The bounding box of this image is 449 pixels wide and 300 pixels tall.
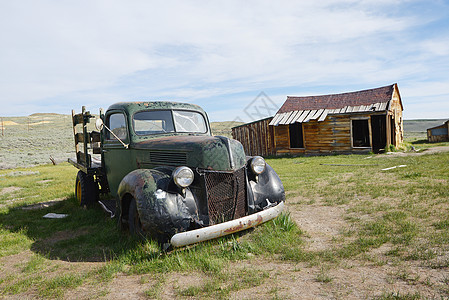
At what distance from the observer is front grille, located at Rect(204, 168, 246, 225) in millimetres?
3898

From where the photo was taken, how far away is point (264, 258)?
3578 mm

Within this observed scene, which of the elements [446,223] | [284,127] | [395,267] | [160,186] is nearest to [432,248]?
[395,267]

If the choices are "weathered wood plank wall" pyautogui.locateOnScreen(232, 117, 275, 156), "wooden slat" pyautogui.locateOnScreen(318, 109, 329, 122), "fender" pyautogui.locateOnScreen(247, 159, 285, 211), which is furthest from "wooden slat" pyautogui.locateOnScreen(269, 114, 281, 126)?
"fender" pyautogui.locateOnScreen(247, 159, 285, 211)

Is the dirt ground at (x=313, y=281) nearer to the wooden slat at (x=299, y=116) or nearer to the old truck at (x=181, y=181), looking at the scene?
the old truck at (x=181, y=181)

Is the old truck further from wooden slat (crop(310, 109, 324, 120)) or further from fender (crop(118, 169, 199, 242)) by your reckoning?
wooden slat (crop(310, 109, 324, 120))

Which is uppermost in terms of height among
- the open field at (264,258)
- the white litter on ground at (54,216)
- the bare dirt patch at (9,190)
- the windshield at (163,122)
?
the windshield at (163,122)

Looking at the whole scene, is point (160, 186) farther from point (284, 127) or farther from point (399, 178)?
point (284, 127)

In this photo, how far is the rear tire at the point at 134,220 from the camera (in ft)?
13.0

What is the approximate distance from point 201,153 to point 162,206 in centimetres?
85

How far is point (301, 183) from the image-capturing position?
27.5 feet

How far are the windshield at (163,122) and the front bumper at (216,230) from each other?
226 centimetres

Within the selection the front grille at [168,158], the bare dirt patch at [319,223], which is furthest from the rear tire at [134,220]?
the bare dirt patch at [319,223]

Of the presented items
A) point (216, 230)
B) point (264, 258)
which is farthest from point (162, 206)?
point (264, 258)

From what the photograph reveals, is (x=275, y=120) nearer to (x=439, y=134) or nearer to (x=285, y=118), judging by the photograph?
(x=285, y=118)
